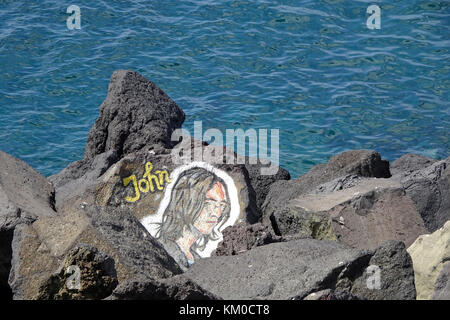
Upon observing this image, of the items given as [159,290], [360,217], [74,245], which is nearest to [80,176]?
[74,245]

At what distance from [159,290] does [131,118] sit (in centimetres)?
420

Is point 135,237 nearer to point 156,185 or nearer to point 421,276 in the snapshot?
point 156,185

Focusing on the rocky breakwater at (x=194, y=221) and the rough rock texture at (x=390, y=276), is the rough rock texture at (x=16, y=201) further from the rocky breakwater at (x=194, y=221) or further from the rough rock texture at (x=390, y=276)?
the rough rock texture at (x=390, y=276)

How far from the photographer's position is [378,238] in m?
6.02

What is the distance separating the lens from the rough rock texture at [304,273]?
4.92 m

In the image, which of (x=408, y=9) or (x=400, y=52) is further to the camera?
(x=408, y=9)

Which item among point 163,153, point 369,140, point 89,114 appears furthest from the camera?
point 89,114

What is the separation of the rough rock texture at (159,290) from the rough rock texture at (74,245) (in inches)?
28.8

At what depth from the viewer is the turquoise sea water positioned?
10.2 m

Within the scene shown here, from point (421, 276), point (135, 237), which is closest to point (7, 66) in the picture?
point (135, 237)

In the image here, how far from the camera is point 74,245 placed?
5207 millimetres

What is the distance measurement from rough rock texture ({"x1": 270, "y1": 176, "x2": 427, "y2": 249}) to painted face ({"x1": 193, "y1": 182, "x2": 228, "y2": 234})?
2.26 feet

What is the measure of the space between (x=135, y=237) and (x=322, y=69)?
6488mm

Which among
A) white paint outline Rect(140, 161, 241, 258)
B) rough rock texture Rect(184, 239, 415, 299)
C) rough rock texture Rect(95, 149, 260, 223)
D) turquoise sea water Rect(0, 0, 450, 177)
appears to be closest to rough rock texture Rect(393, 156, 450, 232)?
rough rock texture Rect(95, 149, 260, 223)
